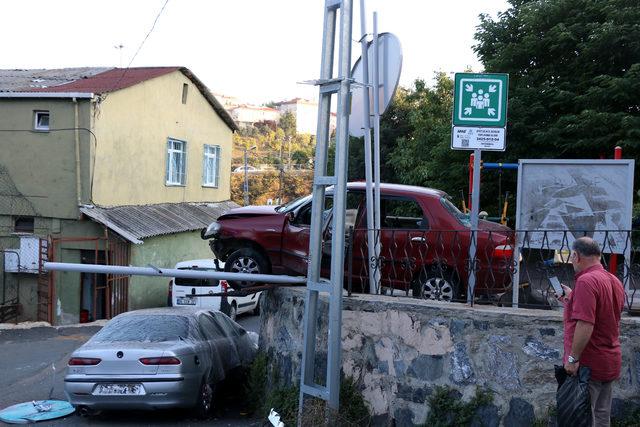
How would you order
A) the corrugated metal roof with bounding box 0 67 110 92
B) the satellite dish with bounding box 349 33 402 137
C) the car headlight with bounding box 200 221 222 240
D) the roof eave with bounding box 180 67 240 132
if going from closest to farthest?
1. the satellite dish with bounding box 349 33 402 137
2. the car headlight with bounding box 200 221 222 240
3. the corrugated metal roof with bounding box 0 67 110 92
4. the roof eave with bounding box 180 67 240 132

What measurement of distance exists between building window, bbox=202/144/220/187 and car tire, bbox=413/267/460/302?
22949 mm

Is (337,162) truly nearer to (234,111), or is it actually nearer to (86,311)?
(86,311)

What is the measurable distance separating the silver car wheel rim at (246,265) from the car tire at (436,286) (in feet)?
7.24

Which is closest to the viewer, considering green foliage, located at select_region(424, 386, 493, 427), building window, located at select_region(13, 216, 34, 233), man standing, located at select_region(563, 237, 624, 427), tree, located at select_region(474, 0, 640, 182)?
man standing, located at select_region(563, 237, 624, 427)

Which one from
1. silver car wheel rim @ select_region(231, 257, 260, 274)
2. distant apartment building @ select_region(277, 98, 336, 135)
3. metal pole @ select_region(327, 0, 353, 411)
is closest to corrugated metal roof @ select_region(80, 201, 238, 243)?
silver car wheel rim @ select_region(231, 257, 260, 274)

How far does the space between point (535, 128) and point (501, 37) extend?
3.39m

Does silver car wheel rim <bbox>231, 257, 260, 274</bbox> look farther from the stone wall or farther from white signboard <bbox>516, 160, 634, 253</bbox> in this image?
white signboard <bbox>516, 160, 634, 253</bbox>

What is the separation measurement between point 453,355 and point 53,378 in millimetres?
8332

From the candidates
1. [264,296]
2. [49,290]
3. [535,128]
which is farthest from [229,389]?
[49,290]

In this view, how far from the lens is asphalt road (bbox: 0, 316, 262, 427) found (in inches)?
354

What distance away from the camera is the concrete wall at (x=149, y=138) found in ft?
75.7

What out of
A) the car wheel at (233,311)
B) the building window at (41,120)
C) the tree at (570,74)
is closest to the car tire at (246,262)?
the car wheel at (233,311)

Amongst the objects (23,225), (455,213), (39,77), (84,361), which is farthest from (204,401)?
(39,77)

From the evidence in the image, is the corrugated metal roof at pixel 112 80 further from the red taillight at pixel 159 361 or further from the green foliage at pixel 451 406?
the green foliage at pixel 451 406
